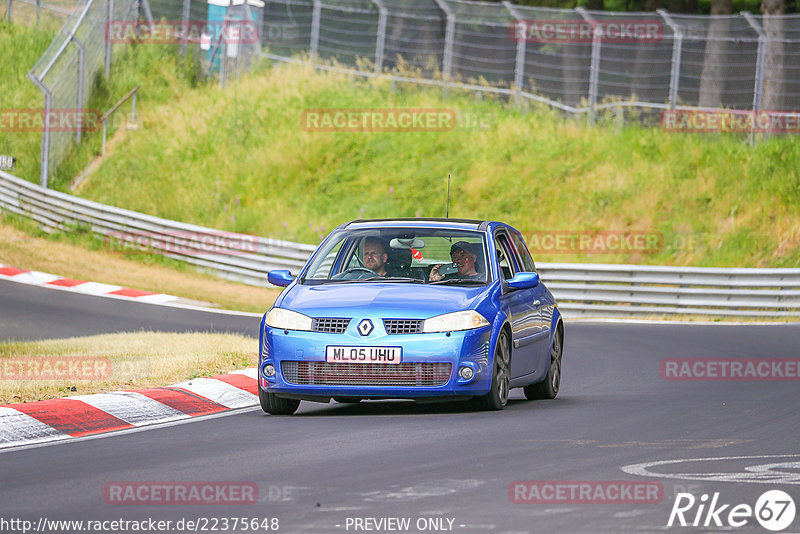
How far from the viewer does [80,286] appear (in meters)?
27.3

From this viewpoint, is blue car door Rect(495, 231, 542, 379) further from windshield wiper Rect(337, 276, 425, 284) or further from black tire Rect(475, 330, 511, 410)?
windshield wiper Rect(337, 276, 425, 284)

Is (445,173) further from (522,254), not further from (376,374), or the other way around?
(376,374)

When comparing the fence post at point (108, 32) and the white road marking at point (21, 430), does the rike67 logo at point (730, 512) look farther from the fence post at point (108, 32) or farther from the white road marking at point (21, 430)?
the fence post at point (108, 32)

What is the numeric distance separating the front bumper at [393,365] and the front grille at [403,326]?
0.04m

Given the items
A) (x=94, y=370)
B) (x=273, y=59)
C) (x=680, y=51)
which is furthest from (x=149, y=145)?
(x=94, y=370)

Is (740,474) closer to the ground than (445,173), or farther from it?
farther from it

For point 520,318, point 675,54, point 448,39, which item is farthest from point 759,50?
point 520,318

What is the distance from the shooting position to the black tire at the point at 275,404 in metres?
11.2

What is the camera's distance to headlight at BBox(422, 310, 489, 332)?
10750 mm

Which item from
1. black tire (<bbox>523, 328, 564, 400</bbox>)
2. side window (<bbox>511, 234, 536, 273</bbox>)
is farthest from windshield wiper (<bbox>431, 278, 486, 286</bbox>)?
black tire (<bbox>523, 328, 564, 400</bbox>)

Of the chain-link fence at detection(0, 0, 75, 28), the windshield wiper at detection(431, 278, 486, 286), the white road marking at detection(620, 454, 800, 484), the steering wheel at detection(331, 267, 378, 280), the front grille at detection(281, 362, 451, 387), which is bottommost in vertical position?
the front grille at detection(281, 362, 451, 387)

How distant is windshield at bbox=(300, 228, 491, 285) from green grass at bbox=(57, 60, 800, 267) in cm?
1796

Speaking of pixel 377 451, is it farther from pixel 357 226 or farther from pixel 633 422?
pixel 357 226

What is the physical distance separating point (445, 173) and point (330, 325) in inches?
966
